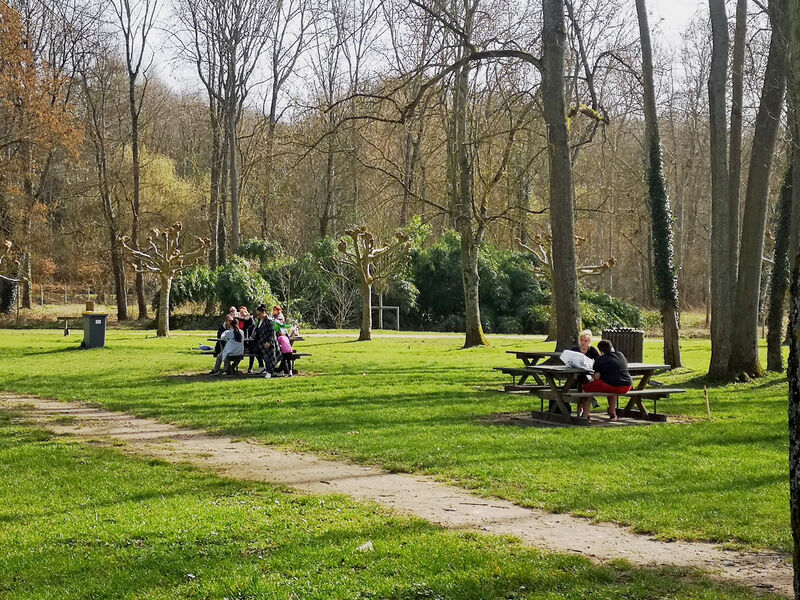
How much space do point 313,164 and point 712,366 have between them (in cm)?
3792

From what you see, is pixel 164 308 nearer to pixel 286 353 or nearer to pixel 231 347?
pixel 231 347

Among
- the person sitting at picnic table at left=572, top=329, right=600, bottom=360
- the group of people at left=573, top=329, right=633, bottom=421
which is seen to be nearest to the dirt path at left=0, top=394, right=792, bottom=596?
the group of people at left=573, top=329, right=633, bottom=421

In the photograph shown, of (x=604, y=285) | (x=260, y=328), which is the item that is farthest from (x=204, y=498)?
(x=604, y=285)

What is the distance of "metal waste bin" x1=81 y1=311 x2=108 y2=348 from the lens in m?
27.9

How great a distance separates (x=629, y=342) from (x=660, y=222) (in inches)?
116

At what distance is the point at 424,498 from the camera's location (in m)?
8.18

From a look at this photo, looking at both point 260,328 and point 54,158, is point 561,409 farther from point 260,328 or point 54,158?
point 54,158

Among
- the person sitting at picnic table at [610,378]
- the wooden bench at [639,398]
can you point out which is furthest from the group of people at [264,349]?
the person sitting at picnic table at [610,378]

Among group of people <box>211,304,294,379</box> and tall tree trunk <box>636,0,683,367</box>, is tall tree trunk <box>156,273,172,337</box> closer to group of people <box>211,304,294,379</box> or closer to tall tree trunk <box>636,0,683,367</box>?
group of people <box>211,304,294,379</box>

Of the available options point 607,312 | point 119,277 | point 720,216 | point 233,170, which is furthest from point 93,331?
point 607,312

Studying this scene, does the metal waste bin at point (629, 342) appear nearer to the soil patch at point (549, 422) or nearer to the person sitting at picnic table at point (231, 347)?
the soil patch at point (549, 422)

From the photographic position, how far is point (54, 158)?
171 ft

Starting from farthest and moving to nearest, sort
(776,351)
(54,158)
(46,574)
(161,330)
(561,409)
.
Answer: (54,158), (161,330), (776,351), (561,409), (46,574)

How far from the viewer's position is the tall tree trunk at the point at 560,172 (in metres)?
15.8
